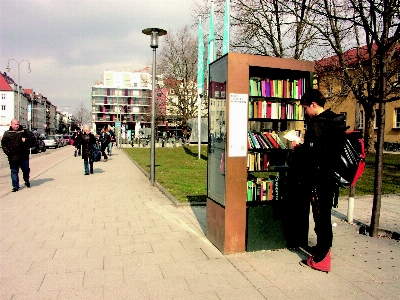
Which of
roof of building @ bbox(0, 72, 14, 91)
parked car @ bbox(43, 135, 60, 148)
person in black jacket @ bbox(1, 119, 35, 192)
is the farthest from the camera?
roof of building @ bbox(0, 72, 14, 91)

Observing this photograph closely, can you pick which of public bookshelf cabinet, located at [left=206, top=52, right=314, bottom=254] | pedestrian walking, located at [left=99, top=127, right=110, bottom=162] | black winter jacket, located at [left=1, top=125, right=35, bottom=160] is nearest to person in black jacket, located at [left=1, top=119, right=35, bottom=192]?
black winter jacket, located at [left=1, top=125, right=35, bottom=160]

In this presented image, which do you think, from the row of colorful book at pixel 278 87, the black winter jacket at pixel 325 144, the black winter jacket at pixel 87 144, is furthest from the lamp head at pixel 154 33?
the black winter jacket at pixel 325 144

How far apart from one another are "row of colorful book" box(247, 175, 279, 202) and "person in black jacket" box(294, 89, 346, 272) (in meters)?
0.79

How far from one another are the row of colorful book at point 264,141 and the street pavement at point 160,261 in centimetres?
149

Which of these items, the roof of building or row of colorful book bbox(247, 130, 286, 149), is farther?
the roof of building

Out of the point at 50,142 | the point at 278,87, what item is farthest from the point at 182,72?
the point at 278,87

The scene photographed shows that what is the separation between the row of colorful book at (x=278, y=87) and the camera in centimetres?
473

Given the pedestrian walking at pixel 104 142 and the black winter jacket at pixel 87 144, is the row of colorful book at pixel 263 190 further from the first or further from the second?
the pedestrian walking at pixel 104 142

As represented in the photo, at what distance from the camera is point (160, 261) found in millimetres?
4262

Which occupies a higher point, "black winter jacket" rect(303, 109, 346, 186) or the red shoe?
"black winter jacket" rect(303, 109, 346, 186)

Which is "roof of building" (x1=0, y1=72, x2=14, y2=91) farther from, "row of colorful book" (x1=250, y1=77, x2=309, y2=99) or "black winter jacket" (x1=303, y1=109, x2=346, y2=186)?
"black winter jacket" (x1=303, y1=109, x2=346, y2=186)

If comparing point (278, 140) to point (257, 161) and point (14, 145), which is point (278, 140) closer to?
point (257, 161)

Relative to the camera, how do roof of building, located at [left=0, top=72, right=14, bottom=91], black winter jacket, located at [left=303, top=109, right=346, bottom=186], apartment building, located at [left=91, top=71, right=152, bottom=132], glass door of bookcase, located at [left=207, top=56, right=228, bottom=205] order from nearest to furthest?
black winter jacket, located at [left=303, top=109, right=346, bottom=186] < glass door of bookcase, located at [left=207, top=56, right=228, bottom=205] < roof of building, located at [left=0, top=72, right=14, bottom=91] < apartment building, located at [left=91, top=71, right=152, bottom=132]

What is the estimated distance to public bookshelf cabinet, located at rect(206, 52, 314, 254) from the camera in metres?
4.39
